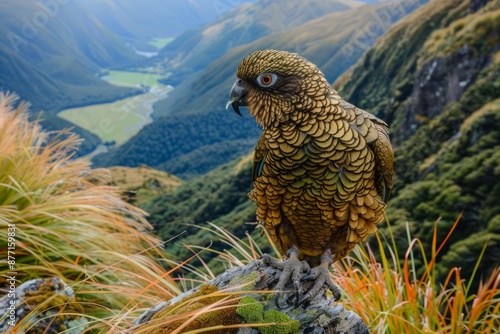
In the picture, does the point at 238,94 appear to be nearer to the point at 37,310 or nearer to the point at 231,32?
the point at 37,310

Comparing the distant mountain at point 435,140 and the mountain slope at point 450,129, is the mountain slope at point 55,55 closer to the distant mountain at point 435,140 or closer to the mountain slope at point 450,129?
the distant mountain at point 435,140

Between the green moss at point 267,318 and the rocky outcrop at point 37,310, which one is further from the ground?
the rocky outcrop at point 37,310

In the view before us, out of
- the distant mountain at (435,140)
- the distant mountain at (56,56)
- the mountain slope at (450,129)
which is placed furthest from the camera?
the distant mountain at (56,56)

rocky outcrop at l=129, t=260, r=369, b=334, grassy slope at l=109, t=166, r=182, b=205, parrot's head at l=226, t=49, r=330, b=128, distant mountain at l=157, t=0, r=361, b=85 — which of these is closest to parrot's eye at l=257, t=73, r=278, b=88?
parrot's head at l=226, t=49, r=330, b=128

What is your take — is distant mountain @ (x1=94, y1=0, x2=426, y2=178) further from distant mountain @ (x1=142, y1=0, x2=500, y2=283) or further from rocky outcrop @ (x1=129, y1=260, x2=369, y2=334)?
rocky outcrop @ (x1=129, y1=260, x2=369, y2=334)

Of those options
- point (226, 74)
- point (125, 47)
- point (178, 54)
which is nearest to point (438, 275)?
point (226, 74)

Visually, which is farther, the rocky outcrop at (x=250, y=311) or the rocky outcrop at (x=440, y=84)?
the rocky outcrop at (x=440, y=84)

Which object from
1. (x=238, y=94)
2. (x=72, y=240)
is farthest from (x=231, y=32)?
(x=238, y=94)

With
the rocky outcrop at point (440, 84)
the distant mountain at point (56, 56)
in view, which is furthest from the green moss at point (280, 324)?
the distant mountain at point (56, 56)
